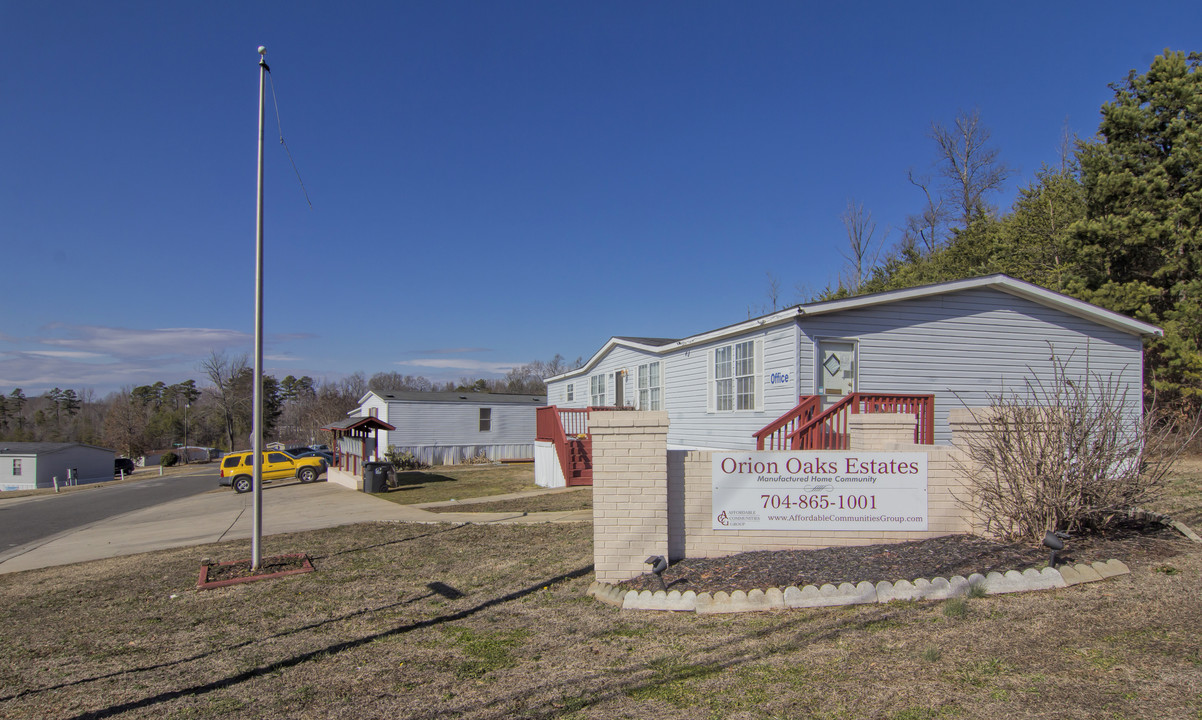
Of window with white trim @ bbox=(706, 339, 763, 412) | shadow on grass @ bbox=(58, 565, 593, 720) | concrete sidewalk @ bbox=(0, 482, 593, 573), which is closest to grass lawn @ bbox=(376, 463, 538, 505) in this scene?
concrete sidewalk @ bbox=(0, 482, 593, 573)

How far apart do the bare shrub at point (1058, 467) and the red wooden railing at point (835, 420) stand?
2.74m

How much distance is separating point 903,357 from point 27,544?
1976cm

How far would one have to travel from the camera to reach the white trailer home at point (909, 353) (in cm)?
1280

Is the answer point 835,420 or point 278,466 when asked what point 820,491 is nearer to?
point 835,420

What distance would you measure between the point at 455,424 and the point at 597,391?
13768mm

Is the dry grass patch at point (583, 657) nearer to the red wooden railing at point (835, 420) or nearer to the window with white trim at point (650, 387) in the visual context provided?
the red wooden railing at point (835, 420)

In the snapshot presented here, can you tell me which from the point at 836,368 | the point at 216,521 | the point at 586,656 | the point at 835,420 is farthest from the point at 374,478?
the point at 586,656

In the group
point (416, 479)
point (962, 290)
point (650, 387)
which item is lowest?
point (416, 479)

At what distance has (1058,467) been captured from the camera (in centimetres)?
669

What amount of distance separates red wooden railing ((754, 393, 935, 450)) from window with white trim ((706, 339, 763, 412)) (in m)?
1.55

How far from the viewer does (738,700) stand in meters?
4.30

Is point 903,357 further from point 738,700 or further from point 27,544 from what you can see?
point 27,544

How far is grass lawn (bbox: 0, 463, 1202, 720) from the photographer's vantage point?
4180 millimetres

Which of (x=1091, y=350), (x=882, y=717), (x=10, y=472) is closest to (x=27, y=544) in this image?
(x=882, y=717)
